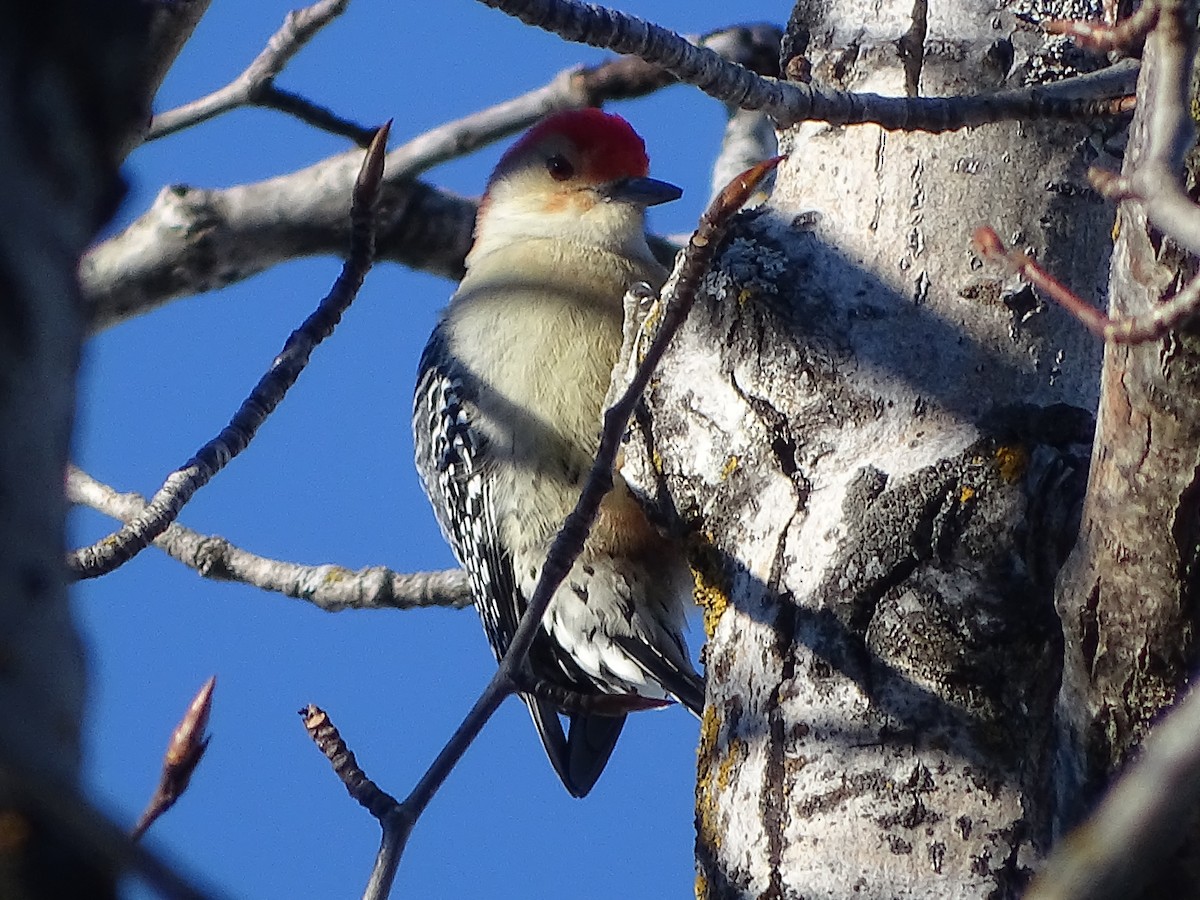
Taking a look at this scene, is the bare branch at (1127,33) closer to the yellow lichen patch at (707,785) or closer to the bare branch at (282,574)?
the yellow lichen patch at (707,785)

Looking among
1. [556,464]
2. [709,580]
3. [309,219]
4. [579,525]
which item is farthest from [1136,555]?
[309,219]

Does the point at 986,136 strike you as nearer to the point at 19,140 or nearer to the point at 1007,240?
the point at 1007,240

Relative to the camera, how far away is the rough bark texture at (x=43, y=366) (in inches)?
30.4

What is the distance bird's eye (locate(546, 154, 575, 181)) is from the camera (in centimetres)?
439

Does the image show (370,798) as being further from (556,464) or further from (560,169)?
(560,169)

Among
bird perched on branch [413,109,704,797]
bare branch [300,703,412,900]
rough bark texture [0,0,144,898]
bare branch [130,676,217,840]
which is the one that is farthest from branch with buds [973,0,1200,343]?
bird perched on branch [413,109,704,797]

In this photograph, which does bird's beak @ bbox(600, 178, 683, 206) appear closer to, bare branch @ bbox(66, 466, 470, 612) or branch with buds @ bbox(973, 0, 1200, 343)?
bare branch @ bbox(66, 466, 470, 612)

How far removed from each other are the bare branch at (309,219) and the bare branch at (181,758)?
2.22 meters

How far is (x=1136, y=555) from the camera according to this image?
72.6 inches

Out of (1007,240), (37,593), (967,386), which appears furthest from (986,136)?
(37,593)

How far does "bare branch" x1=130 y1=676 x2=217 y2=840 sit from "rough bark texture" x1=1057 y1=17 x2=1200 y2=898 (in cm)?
128

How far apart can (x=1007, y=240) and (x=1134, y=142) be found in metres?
1.05

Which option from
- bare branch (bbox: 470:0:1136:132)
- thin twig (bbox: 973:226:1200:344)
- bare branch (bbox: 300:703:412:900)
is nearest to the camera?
thin twig (bbox: 973:226:1200:344)

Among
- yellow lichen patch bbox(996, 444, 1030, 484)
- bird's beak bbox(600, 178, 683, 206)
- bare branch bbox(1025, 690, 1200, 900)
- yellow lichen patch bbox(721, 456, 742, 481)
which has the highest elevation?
bird's beak bbox(600, 178, 683, 206)
